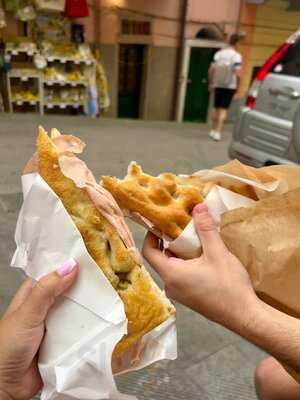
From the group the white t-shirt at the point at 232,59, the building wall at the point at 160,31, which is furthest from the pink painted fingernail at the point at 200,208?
the building wall at the point at 160,31

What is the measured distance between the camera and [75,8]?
711 centimetres

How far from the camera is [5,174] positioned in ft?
13.3

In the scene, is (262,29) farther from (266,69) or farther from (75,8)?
(266,69)

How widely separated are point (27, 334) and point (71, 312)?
0.42 ft

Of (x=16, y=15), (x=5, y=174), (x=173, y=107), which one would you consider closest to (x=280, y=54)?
(x=5, y=174)

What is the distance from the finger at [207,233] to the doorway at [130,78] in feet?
27.8

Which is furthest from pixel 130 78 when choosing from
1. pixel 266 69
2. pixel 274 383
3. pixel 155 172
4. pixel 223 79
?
pixel 274 383

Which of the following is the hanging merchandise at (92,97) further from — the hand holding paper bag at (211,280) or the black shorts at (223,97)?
the hand holding paper bag at (211,280)

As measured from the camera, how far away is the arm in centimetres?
87

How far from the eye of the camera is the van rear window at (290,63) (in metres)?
3.49

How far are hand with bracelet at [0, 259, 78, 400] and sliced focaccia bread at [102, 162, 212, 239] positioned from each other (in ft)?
0.69

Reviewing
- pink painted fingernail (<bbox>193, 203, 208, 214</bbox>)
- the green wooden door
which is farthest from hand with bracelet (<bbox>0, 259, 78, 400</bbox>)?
the green wooden door

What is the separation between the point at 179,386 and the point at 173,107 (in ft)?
27.9

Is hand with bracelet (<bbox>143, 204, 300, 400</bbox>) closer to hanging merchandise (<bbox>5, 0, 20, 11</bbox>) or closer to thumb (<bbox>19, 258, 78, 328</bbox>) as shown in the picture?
thumb (<bbox>19, 258, 78, 328</bbox>)
